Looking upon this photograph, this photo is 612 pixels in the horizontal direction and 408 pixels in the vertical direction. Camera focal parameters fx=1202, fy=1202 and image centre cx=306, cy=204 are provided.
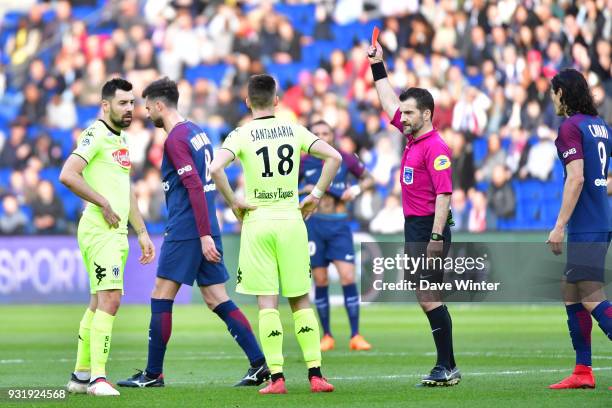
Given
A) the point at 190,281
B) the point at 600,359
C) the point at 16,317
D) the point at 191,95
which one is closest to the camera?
the point at 190,281

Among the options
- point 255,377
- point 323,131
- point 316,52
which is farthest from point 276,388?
point 316,52

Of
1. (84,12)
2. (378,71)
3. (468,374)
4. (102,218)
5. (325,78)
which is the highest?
(84,12)

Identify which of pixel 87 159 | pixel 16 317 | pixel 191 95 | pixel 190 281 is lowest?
pixel 16 317

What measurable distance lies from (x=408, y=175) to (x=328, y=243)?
528cm

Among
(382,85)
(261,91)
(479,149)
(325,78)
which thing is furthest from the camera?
(325,78)

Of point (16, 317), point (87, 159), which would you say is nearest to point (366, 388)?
point (87, 159)

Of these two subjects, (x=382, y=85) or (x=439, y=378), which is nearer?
(x=439, y=378)

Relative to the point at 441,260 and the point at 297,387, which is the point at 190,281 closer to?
the point at 297,387

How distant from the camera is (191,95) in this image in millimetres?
26609

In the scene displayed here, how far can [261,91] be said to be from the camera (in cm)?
909

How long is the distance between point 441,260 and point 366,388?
1192mm

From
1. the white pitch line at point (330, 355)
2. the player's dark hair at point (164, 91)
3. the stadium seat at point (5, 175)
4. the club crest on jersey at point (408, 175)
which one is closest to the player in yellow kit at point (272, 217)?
the club crest on jersey at point (408, 175)

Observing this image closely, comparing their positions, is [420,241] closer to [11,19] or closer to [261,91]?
[261,91]

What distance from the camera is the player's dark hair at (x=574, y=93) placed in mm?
9461
